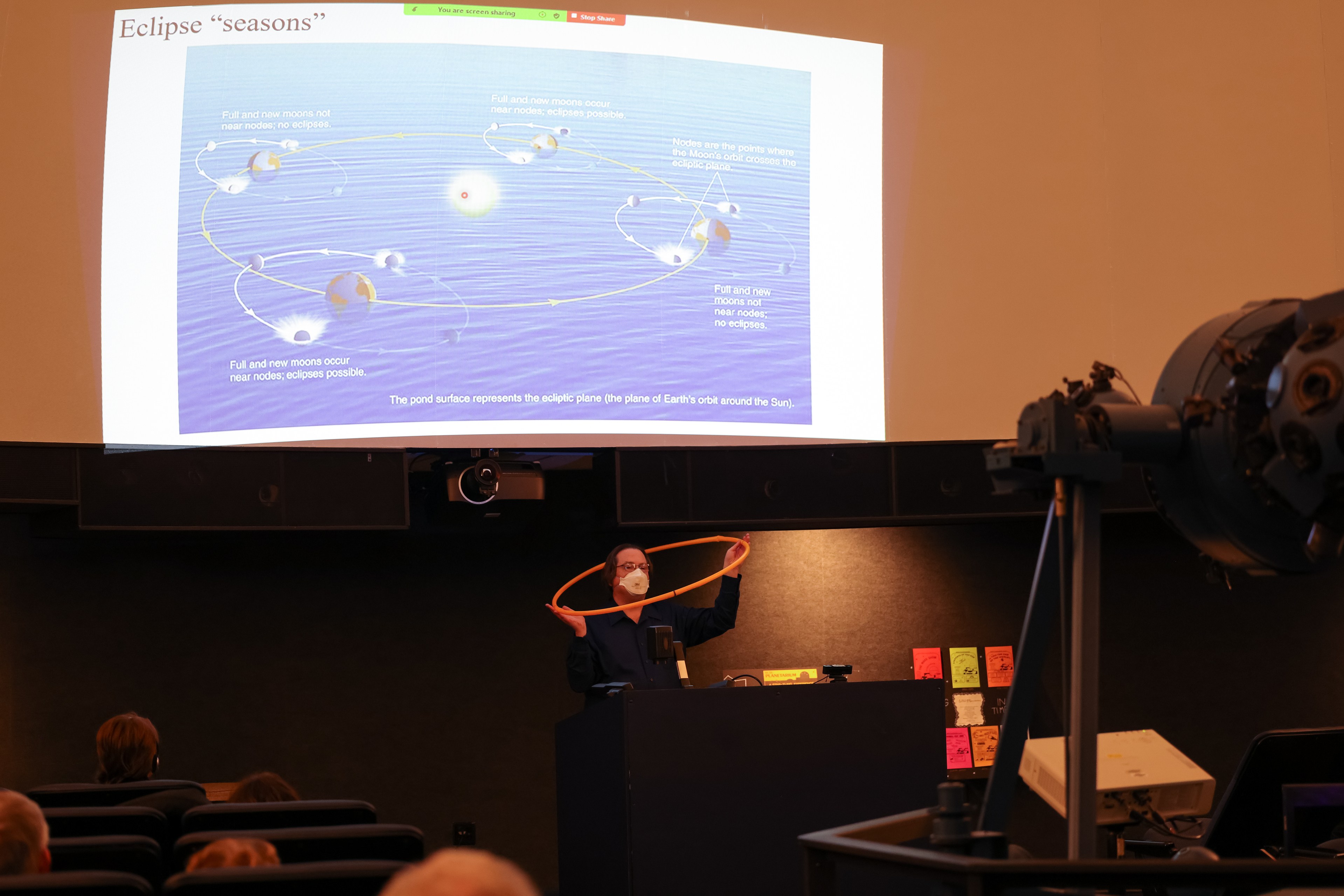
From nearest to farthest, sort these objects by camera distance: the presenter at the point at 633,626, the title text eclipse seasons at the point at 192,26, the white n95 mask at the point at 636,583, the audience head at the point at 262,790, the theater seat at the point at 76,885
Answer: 1. the theater seat at the point at 76,885
2. the audience head at the point at 262,790
3. the presenter at the point at 633,626
4. the white n95 mask at the point at 636,583
5. the title text eclipse seasons at the point at 192,26

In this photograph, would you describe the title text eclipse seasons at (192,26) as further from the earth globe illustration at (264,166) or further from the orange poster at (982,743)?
the orange poster at (982,743)

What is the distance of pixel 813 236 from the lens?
563 cm

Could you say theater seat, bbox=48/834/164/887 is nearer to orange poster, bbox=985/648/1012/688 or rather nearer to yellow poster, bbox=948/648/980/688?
yellow poster, bbox=948/648/980/688

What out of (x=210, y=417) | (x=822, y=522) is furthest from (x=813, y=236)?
(x=210, y=417)

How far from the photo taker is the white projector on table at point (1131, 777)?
327cm

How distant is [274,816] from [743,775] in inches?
57.7

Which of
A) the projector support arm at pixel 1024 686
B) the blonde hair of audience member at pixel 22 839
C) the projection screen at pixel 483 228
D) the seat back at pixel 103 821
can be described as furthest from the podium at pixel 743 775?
the projection screen at pixel 483 228

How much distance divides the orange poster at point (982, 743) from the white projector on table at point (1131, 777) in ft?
9.29

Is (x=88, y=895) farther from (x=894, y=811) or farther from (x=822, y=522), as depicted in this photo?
(x=822, y=522)

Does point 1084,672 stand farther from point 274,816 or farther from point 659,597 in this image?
point 659,597

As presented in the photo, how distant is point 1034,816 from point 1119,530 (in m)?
1.56

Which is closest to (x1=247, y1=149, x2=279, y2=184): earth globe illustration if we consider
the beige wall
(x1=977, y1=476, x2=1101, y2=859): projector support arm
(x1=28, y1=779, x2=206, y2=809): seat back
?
the beige wall

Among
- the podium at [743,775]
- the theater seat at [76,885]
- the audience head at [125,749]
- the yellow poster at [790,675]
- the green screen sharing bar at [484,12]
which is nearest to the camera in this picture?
the theater seat at [76,885]

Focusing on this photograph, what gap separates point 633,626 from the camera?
506cm
